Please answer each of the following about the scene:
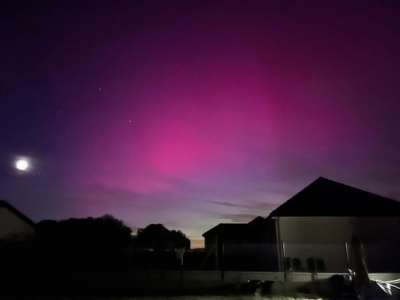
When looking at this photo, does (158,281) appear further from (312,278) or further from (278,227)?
(278,227)

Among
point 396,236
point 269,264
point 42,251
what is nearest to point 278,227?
point 269,264

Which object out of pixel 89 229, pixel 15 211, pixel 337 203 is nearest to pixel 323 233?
pixel 337 203

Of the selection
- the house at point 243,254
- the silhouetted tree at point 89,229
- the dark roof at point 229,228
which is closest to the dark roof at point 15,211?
the silhouetted tree at point 89,229

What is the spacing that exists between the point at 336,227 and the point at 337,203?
5.80ft

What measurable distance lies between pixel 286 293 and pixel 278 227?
10.7m

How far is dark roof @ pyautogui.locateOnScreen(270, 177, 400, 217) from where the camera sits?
23031mm

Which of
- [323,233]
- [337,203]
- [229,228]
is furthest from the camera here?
[229,228]

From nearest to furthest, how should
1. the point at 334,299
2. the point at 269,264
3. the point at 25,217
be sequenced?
the point at 334,299 < the point at 269,264 < the point at 25,217

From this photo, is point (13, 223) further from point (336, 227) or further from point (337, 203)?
point (337, 203)

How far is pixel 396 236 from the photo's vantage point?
21.8 meters

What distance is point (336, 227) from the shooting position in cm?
2272

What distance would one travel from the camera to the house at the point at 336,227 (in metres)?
20.2

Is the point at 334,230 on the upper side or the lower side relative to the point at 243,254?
upper

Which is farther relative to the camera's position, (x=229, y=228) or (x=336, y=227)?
(x=229, y=228)
